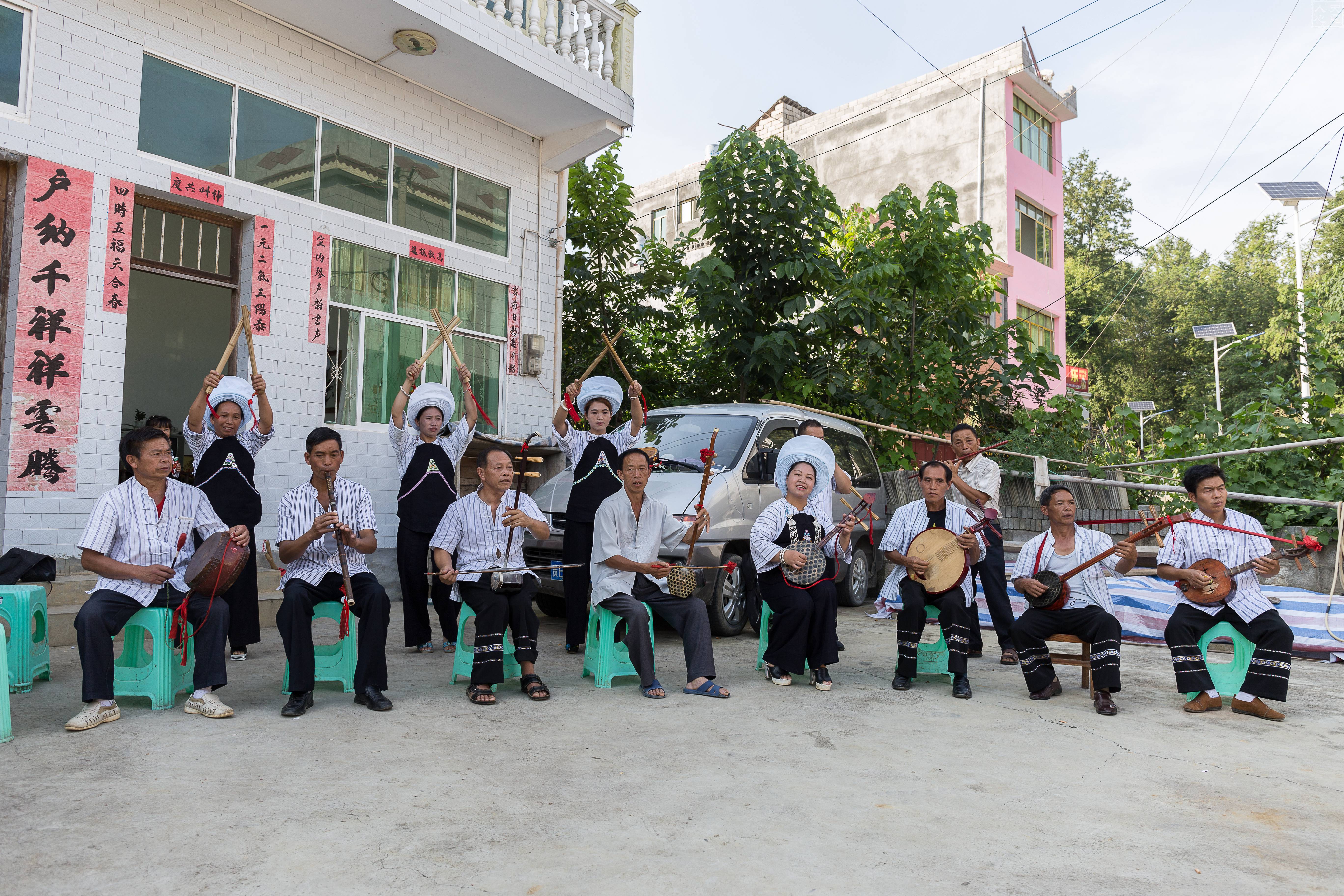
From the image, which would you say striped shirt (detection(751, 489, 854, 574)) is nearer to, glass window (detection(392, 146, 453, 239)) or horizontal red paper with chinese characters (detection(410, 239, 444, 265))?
horizontal red paper with chinese characters (detection(410, 239, 444, 265))

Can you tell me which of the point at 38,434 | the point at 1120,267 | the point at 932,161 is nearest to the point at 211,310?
the point at 38,434

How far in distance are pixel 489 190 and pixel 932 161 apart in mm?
14050

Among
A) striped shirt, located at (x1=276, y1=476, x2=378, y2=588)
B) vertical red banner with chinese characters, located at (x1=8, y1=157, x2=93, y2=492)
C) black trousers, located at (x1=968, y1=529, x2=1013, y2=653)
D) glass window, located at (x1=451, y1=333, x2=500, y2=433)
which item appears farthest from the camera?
glass window, located at (x1=451, y1=333, x2=500, y2=433)

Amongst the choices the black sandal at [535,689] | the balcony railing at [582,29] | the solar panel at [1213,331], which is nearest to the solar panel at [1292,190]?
the solar panel at [1213,331]

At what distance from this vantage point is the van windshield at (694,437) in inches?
274

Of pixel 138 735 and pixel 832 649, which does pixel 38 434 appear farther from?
pixel 832 649

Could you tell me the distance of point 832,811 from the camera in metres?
3.14

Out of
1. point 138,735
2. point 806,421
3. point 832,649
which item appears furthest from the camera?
point 806,421

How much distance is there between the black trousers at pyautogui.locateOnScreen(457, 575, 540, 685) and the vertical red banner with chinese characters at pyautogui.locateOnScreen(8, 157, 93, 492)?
11.8 feet

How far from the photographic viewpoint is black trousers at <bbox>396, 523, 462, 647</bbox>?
580cm

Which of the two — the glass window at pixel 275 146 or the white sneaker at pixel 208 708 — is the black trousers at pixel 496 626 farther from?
the glass window at pixel 275 146

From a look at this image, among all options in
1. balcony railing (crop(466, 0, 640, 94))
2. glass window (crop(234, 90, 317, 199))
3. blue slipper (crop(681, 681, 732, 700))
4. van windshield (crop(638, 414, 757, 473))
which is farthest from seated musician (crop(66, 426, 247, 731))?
balcony railing (crop(466, 0, 640, 94))

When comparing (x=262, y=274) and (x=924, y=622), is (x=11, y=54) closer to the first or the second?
(x=262, y=274)

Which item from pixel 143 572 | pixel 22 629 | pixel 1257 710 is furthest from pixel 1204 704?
pixel 22 629
